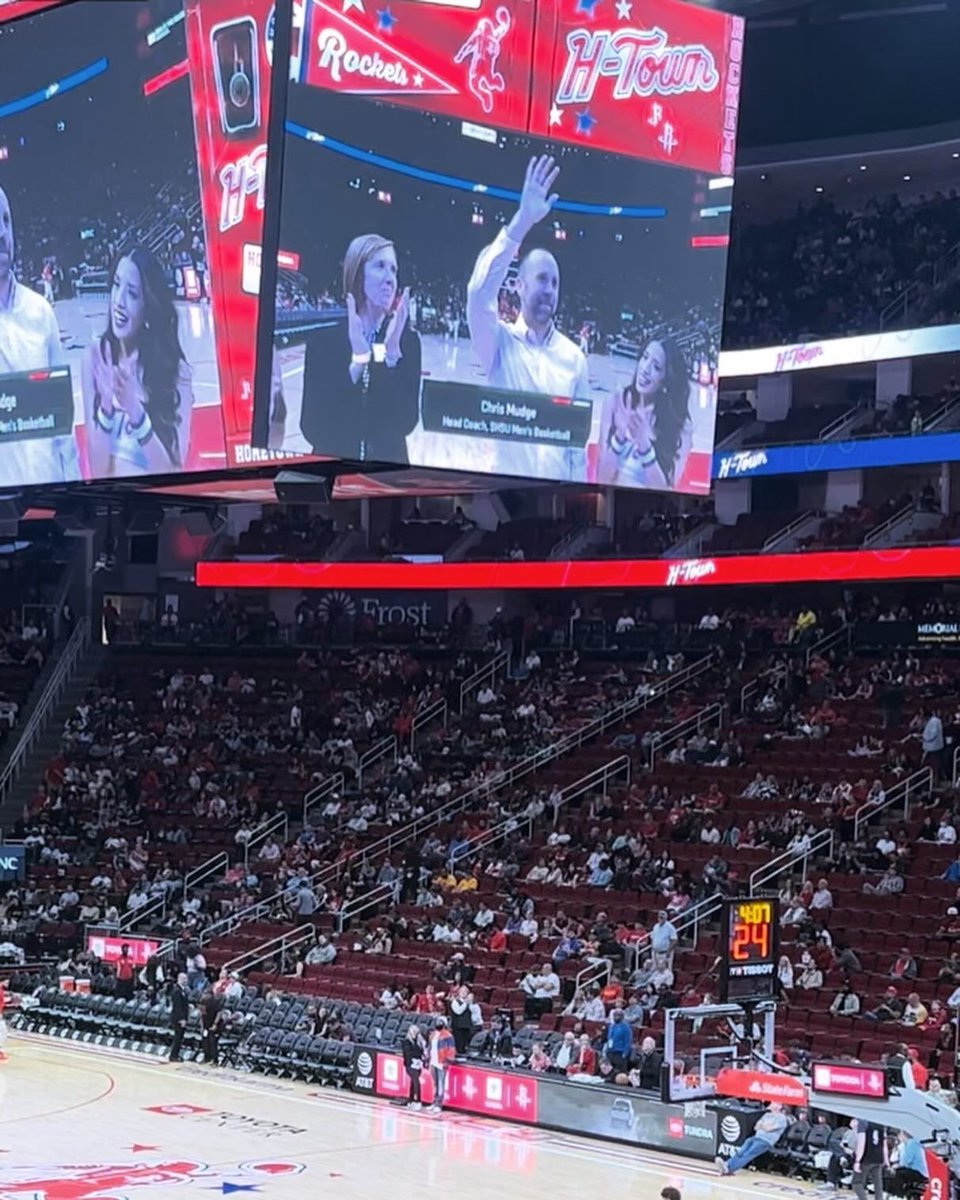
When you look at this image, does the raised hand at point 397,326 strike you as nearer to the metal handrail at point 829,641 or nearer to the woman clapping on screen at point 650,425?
the woman clapping on screen at point 650,425

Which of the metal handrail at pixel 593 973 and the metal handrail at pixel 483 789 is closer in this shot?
the metal handrail at pixel 593 973

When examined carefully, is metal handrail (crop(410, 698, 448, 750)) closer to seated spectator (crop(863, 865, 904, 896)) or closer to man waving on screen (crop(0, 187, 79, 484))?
seated spectator (crop(863, 865, 904, 896))

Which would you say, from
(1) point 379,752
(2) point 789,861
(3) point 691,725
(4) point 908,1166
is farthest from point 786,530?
(4) point 908,1166

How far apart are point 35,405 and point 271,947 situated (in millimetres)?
9916

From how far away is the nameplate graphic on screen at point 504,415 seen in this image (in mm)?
23516

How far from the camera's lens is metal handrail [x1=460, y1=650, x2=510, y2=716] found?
128ft

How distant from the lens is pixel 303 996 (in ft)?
94.1

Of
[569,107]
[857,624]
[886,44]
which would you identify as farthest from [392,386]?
[886,44]

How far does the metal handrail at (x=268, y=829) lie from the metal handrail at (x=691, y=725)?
6.83 meters

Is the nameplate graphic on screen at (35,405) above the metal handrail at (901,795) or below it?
above

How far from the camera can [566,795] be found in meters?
33.9

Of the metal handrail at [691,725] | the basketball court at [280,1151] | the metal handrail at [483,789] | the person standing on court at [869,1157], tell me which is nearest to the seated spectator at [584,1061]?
the basketball court at [280,1151]

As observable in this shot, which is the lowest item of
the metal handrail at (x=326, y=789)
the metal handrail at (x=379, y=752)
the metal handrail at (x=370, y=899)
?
the metal handrail at (x=370, y=899)

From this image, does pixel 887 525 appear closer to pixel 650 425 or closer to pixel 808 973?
pixel 650 425
